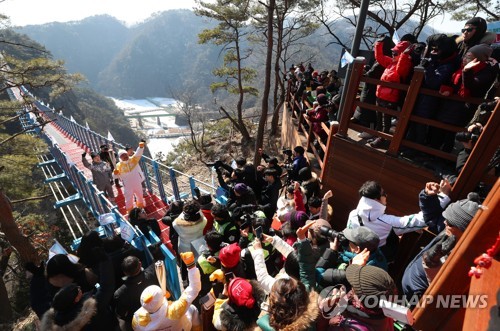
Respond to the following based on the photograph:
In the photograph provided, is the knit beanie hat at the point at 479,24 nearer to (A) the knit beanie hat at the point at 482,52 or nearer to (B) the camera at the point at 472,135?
(A) the knit beanie hat at the point at 482,52

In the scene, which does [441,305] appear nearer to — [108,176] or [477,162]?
[477,162]

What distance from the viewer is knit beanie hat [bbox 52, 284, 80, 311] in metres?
2.23

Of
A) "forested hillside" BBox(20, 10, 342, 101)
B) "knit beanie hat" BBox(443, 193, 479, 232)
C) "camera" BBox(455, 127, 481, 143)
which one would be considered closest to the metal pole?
"camera" BBox(455, 127, 481, 143)

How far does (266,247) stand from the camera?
122 inches

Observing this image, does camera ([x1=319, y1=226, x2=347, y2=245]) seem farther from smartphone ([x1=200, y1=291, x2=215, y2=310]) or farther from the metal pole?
the metal pole

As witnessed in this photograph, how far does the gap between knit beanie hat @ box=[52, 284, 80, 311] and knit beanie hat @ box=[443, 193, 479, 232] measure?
3291 millimetres

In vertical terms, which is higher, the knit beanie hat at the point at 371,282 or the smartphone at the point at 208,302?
the knit beanie hat at the point at 371,282

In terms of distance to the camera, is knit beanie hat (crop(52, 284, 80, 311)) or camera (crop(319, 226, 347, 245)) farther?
camera (crop(319, 226, 347, 245))

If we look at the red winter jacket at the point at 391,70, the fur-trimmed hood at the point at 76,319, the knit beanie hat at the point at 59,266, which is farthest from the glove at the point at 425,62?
the knit beanie hat at the point at 59,266

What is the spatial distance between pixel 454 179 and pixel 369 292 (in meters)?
2.27

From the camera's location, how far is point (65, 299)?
7.39ft

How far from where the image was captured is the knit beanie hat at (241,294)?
2.16 metres

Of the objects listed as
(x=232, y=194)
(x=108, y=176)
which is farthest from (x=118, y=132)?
(x=232, y=194)

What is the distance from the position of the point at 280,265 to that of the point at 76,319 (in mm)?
2227
